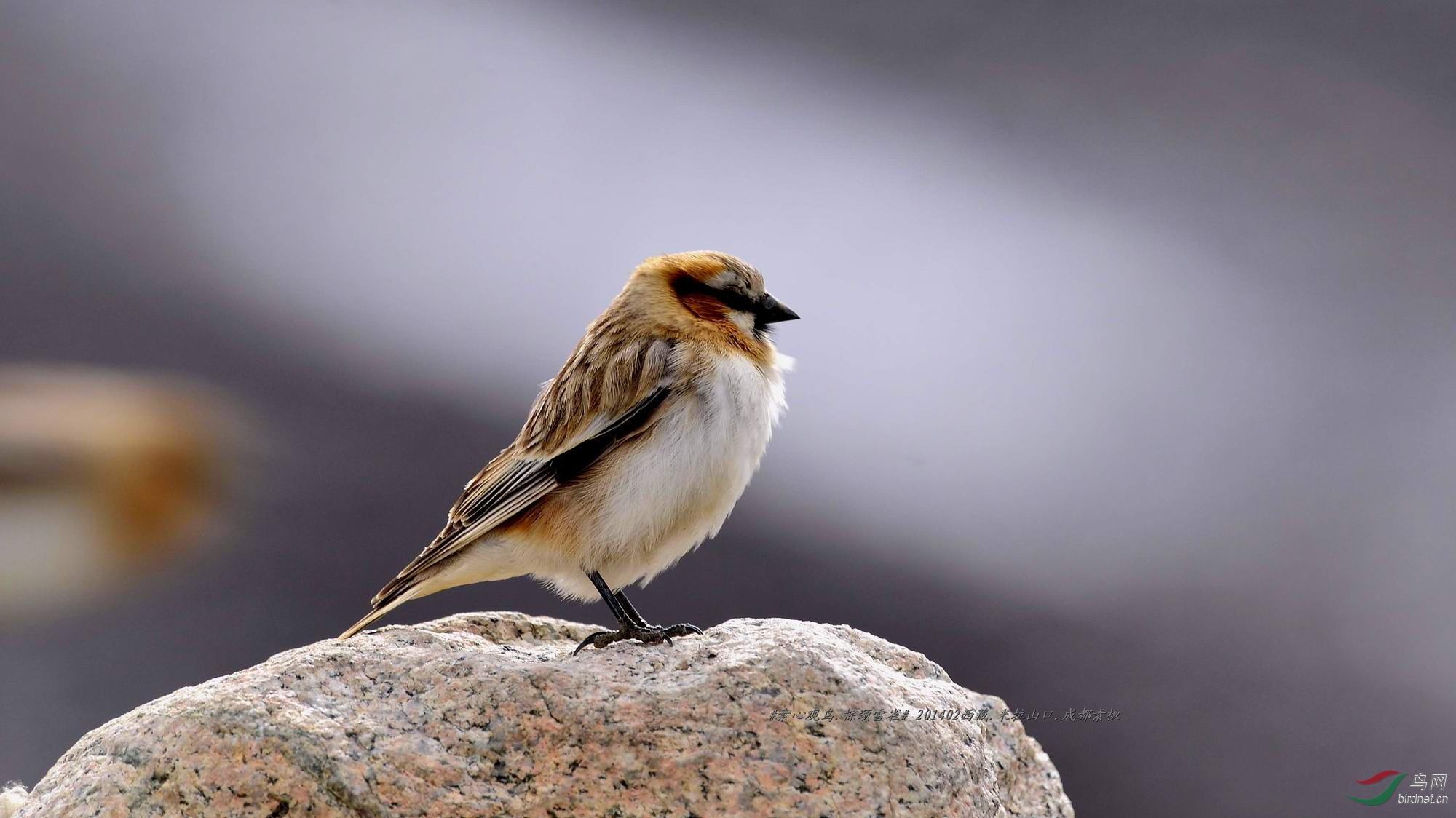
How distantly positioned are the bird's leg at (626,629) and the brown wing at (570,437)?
301mm

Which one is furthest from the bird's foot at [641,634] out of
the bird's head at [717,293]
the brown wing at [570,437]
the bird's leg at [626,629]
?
the bird's head at [717,293]

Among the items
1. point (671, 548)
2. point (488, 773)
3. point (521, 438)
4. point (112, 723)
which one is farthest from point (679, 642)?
point (112, 723)

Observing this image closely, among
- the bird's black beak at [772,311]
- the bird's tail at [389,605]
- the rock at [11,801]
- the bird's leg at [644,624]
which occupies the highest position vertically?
the bird's black beak at [772,311]

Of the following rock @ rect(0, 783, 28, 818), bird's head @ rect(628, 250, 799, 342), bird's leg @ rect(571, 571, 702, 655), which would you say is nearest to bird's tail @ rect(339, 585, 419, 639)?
bird's leg @ rect(571, 571, 702, 655)

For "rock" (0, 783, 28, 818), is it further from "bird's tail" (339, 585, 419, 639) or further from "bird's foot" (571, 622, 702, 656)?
"bird's foot" (571, 622, 702, 656)

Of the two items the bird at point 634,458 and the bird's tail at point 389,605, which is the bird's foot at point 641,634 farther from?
the bird's tail at point 389,605

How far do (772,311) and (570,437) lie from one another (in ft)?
2.30

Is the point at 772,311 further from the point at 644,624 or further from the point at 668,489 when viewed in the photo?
the point at 644,624

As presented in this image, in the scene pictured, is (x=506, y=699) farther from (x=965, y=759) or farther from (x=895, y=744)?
(x=965, y=759)

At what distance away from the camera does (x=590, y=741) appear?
2.35 meters

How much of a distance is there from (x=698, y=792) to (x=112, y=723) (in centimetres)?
141

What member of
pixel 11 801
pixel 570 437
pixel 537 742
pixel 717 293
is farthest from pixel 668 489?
pixel 11 801

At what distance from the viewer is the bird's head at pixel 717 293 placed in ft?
10.3

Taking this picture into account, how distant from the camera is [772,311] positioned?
321 cm
